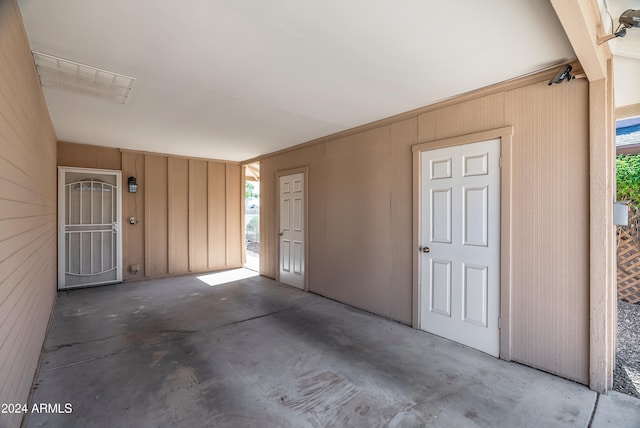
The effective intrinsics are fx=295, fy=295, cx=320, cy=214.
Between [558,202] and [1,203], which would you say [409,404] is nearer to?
[558,202]

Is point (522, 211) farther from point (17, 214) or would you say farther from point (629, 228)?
point (17, 214)

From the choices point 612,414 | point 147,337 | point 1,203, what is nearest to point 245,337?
point 147,337

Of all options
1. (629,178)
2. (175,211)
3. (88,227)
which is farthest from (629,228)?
(88,227)

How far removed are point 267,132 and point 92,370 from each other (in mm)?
3443

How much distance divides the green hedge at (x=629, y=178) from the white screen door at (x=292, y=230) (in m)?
5.24

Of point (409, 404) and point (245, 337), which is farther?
point (245, 337)

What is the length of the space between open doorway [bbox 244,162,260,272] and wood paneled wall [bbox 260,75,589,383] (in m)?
3.48

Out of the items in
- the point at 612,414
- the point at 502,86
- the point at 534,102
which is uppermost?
the point at 502,86

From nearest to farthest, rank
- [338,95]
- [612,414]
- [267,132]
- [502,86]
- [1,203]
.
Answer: [1,203]
[612,414]
[502,86]
[338,95]
[267,132]

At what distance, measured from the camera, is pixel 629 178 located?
4.72m

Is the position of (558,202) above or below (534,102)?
below

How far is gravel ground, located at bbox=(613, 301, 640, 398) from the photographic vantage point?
7.66 ft

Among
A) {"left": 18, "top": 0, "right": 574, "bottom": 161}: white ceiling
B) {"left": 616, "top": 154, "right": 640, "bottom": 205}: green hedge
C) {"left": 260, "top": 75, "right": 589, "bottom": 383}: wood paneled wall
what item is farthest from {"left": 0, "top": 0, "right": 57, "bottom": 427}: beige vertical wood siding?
{"left": 616, "top": 154, "right": 640, "bottom": 205}: green hedge

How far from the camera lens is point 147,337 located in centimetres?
319
